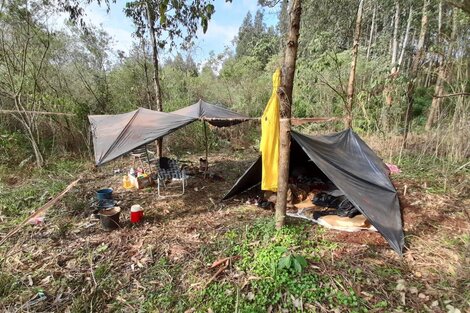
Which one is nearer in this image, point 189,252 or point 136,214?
point 189,252

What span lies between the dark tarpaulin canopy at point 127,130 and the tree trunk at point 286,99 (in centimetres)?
205

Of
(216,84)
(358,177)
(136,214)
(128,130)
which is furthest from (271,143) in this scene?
(216,84)

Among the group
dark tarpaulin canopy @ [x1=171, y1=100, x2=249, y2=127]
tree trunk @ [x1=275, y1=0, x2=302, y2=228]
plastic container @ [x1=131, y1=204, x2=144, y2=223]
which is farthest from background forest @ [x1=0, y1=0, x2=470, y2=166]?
plastic container @ [x1=131, y1=204, x2=144, y2=223]

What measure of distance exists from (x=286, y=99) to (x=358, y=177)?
63.1 inches

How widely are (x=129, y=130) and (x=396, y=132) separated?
6.24 m

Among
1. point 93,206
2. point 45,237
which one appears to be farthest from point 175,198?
point 45,237

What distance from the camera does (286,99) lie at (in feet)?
8.91

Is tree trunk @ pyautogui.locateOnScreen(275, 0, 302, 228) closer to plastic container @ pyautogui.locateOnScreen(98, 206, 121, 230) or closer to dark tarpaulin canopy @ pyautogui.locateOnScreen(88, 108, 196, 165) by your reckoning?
dark tarpaulin canopy @ pyautogui.locateOnScreen(88, 108, 196, 165)

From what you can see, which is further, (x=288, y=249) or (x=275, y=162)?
(x=275, y=162)

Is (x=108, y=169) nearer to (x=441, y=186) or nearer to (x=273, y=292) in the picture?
(x=273, y=292)

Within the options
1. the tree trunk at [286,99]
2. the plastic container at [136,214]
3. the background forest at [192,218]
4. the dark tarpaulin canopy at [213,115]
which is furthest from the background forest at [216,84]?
the plastic container at [136,214]

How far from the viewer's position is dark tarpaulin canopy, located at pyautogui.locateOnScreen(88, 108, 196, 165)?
3.61 m

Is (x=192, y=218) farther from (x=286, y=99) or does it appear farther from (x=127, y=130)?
(x=286, y=99)

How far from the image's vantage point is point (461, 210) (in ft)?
11.9
